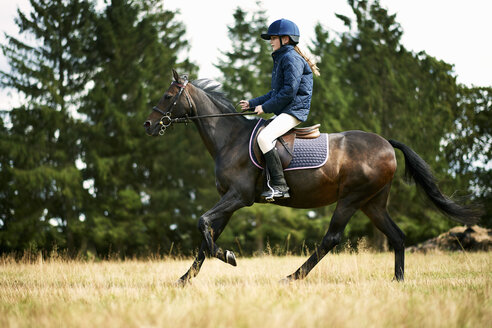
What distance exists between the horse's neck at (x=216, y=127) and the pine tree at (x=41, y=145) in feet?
46.0

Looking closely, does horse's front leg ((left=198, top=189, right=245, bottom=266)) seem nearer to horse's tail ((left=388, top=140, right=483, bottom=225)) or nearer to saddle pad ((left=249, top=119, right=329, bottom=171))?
saddle pad ((left=249, top=119, right=329, bottom=171))

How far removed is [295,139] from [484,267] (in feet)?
12.1

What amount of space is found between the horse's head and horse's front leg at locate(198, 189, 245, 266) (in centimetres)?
129

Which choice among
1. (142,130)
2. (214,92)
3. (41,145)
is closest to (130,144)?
(142,130)

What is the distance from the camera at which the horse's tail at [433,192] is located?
21.1 ft

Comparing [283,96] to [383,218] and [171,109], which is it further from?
[383,218]

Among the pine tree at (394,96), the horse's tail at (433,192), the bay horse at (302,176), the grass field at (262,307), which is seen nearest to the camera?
the grass field at (262,307)

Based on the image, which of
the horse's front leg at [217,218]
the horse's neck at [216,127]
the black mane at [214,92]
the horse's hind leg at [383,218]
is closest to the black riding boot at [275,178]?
the horse's front leg at [217,218]

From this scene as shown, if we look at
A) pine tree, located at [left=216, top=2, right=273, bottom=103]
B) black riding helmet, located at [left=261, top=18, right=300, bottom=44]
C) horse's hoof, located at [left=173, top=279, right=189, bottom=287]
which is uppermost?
pine tree, located at [left=216, top=2, right=273, bottom=103]

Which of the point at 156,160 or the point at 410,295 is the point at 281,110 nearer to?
the point at 410,295

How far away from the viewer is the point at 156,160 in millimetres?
21844

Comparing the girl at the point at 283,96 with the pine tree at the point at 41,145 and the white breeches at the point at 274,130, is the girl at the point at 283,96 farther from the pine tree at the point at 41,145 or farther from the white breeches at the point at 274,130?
the pine tree at the point at 41,145

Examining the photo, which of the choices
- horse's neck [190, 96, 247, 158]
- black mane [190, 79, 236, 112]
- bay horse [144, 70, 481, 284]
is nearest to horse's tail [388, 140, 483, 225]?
bay horse [144, 70, 481, 284]

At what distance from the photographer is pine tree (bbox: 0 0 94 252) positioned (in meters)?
19.1
